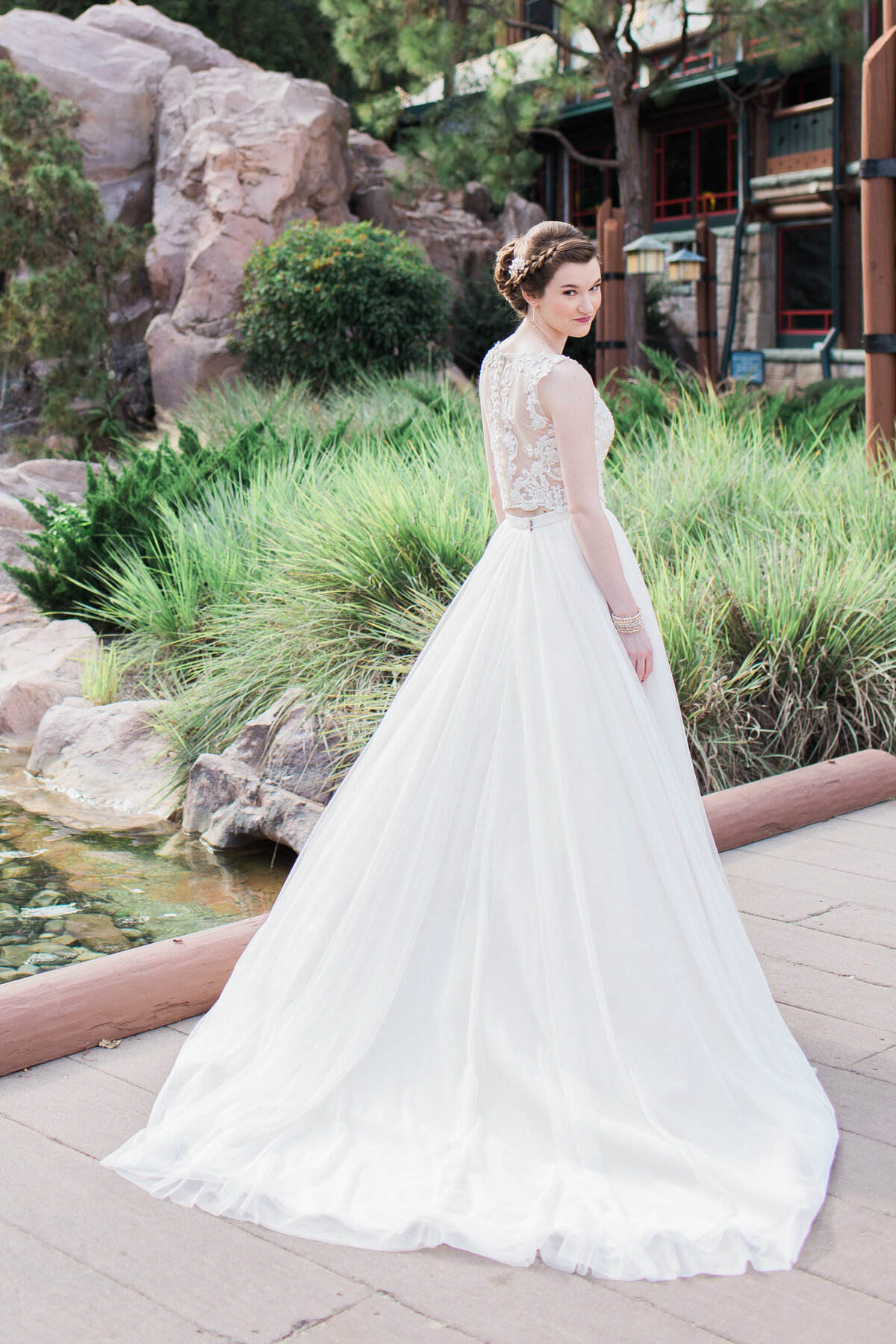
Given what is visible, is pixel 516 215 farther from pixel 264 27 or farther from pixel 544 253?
pixel 544 253

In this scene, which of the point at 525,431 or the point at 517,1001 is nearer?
the point at 517,1001

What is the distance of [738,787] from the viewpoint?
4598mm

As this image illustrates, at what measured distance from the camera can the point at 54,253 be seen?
1320 cm

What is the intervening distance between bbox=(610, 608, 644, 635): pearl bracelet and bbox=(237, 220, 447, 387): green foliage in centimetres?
1099

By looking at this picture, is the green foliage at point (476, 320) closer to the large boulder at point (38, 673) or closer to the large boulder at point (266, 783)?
the large boulder at point (38, 673)

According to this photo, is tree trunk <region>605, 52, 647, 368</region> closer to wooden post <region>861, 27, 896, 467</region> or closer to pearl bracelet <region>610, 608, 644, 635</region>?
wooden post <region>861, 27, 896, 467</region>

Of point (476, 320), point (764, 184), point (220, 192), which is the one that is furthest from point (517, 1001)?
point (764, 184)

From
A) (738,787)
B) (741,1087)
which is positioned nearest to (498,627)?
(741,1087)

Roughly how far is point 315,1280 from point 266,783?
10.2 feet

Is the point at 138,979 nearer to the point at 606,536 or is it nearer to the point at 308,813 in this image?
the point at 606,536

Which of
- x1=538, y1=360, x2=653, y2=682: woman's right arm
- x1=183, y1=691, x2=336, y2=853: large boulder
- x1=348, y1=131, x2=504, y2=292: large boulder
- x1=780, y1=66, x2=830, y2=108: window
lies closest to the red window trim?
x1=780, y1=66, x2=830, y2=108: window

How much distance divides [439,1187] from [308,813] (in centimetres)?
273

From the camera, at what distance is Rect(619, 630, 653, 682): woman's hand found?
2713mm

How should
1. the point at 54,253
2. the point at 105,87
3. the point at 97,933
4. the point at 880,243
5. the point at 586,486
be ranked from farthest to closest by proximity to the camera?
1. the point at 105,87
2. the point at 54,253
3. the point at 880,243
4. the point at 97,933
5. the point at 586,486
